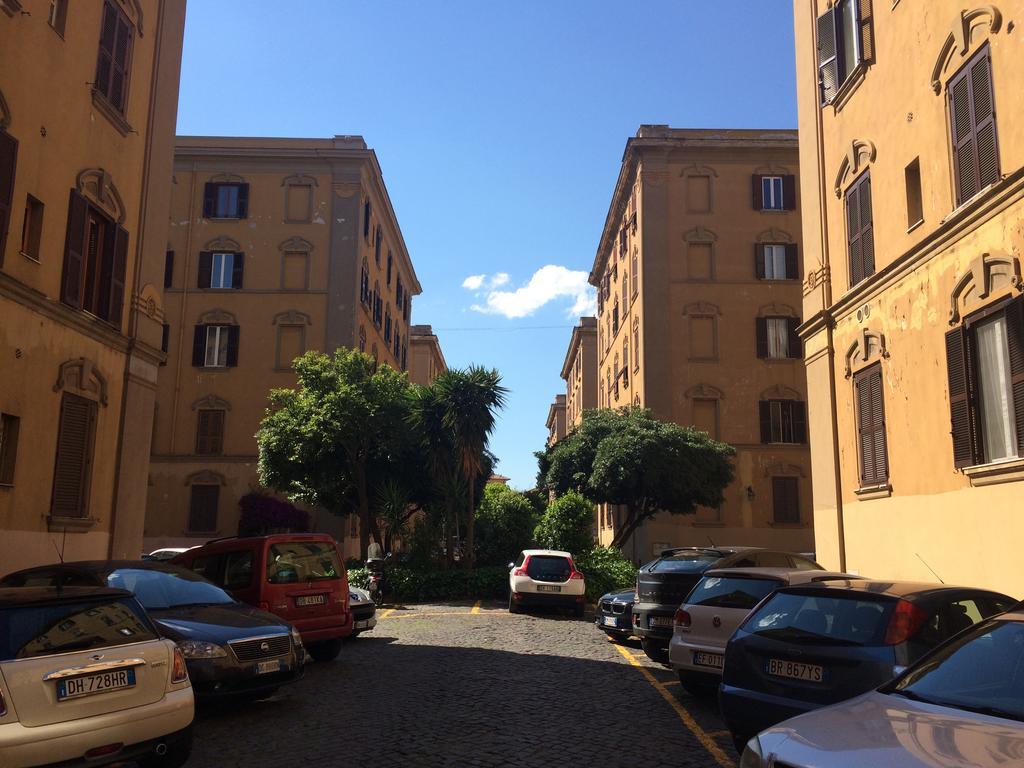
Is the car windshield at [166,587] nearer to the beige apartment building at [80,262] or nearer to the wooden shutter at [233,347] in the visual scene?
the beige apartment building at [80,262]

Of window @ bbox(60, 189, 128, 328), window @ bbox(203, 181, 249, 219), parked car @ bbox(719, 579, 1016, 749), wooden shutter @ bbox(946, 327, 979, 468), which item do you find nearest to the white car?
wooden shutter @ bbox(946, 327, 979, 468)

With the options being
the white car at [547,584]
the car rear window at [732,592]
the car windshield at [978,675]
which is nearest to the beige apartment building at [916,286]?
the car rear window at [732,592]

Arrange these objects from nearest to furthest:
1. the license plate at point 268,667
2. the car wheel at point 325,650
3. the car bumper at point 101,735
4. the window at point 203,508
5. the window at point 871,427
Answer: the car bumper at point 101,735 < the license plate at point 268,667 < the car wheel at point 325,650 < the window at point 871,427 < the window at point 203,508

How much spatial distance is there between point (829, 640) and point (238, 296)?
3090 centimetres

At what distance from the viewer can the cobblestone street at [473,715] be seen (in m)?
6.83

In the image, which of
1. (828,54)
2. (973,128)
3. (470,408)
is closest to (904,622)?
(973,128)

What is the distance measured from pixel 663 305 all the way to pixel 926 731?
30.5 m

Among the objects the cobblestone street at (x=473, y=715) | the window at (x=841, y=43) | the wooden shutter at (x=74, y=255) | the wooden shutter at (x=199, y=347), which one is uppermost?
the window at (x=841, y=43)

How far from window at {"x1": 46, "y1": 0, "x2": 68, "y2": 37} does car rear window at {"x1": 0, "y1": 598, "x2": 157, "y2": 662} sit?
11156 mm

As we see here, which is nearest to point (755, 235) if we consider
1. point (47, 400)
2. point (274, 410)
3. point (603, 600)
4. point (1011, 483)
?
point (274, 410)

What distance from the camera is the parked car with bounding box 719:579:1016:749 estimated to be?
5809 mm

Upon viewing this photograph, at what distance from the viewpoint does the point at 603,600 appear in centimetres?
1501

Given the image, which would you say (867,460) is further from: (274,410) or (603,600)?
(274,410)

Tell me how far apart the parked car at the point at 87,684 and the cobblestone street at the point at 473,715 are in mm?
1005
